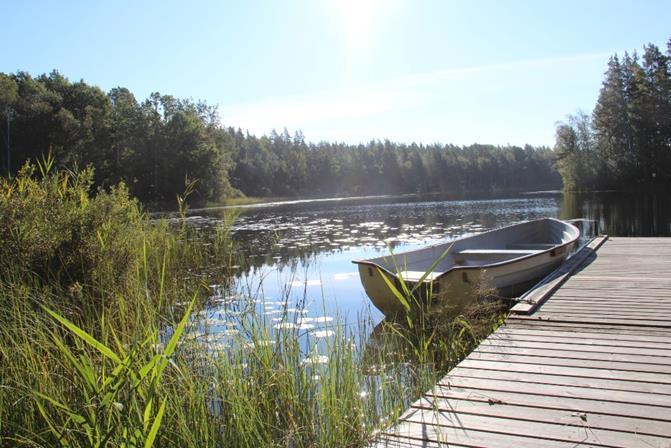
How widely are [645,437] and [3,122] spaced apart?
41.9 meters

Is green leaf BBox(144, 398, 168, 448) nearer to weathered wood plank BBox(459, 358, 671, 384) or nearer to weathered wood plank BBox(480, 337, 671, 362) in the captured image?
weathered wood plank BBox(459, 358, 671, 384)

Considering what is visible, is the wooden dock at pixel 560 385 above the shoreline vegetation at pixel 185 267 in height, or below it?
below

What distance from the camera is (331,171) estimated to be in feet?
263

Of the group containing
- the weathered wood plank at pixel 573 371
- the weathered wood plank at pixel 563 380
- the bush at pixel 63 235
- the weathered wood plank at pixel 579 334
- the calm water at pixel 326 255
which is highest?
the bush at pixel 63 235

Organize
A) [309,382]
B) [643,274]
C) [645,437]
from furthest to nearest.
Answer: [643,274] → [309,382] → [645,437]

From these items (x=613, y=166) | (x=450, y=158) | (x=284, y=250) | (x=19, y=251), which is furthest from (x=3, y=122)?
(x=450, y=158)

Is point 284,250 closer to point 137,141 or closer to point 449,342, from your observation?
point 449,342

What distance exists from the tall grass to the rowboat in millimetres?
542

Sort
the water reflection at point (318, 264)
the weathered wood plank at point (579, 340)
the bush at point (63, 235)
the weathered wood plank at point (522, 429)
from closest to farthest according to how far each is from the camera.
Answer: the weathered wood plank at point (522, 429)
the weathered wood plank at point (579, 340)
the bush at point (63, 235)
the water reflection at point (318, 264)

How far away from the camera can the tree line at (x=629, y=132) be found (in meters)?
39.0

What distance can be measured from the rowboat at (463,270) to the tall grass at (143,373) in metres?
0.54

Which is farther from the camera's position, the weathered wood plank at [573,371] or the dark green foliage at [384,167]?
the dark green foliage at [384,167]

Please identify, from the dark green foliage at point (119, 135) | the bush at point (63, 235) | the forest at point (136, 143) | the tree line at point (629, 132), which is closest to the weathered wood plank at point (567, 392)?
the bush at point (63, 235)

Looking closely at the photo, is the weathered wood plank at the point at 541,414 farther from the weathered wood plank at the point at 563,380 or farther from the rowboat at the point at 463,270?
the rowboat at the point at 463,270
